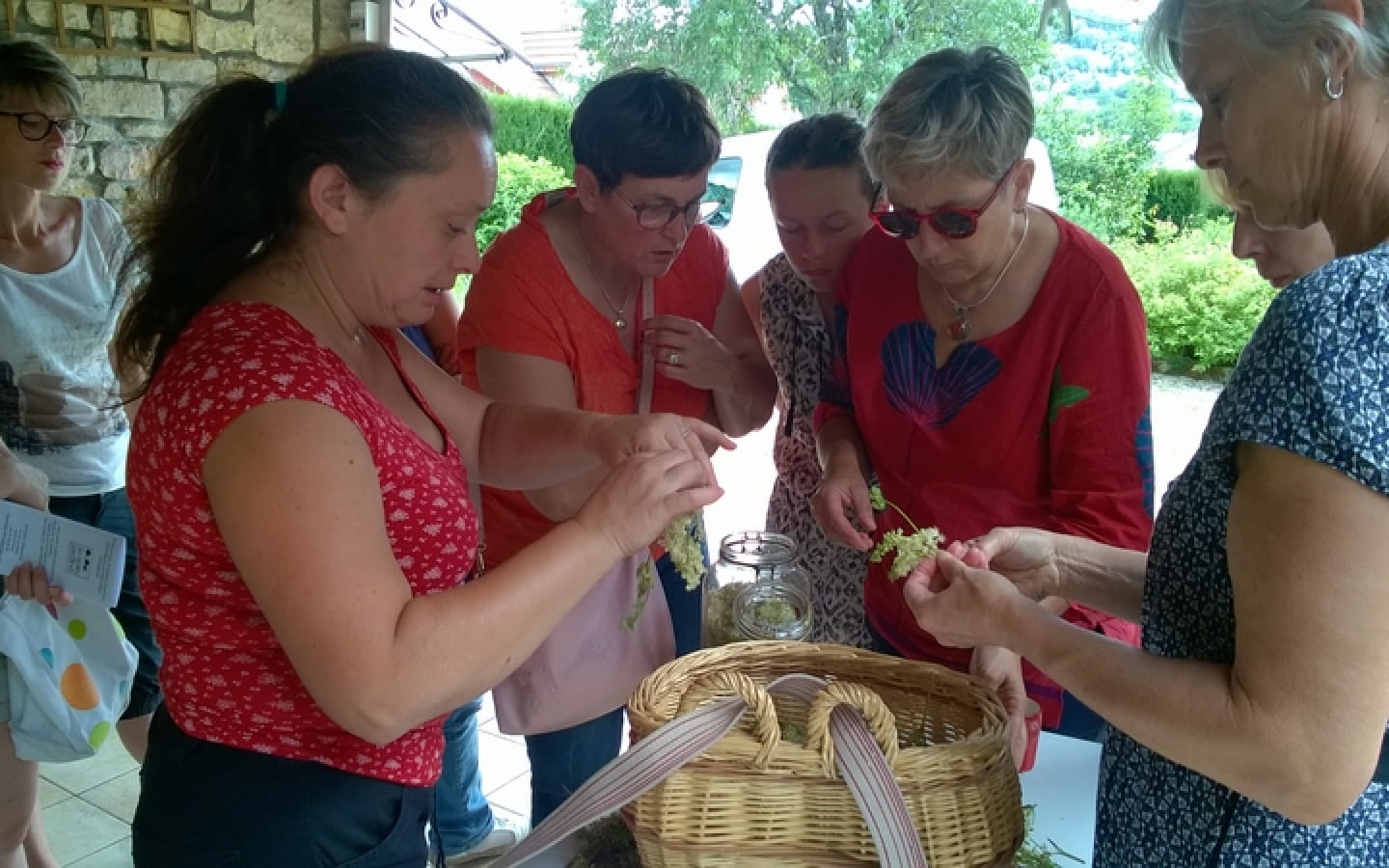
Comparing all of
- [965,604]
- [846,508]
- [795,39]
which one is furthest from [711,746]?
[795,39]

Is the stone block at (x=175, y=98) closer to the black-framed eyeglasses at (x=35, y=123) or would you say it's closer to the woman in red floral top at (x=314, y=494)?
the black-framed eyeglasses at (x=35, y=123)

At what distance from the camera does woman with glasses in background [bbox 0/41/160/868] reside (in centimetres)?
268

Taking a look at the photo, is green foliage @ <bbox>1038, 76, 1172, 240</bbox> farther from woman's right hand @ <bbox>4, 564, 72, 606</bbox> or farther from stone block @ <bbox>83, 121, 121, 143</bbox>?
woman's right hand @ <bbox>4, 564, 72, 606</bbox>

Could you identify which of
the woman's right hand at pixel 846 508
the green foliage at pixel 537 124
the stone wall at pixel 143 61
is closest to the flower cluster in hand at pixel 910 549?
the woman's right hand at pixel 846 508

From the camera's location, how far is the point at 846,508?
2.01m

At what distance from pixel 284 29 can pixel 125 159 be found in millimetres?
1015

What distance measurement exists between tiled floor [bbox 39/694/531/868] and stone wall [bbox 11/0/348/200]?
254 cm

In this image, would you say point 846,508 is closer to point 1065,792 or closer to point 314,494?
point 1065,792

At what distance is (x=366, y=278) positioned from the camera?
1409mm

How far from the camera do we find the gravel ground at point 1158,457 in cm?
610

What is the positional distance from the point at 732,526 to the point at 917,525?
398 cm

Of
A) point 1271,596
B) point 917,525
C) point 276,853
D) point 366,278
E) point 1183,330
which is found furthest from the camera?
point 1183,330

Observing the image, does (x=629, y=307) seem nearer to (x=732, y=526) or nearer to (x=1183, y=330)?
(x=732, y=526)

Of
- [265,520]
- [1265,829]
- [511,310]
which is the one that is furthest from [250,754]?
[1265,829]
